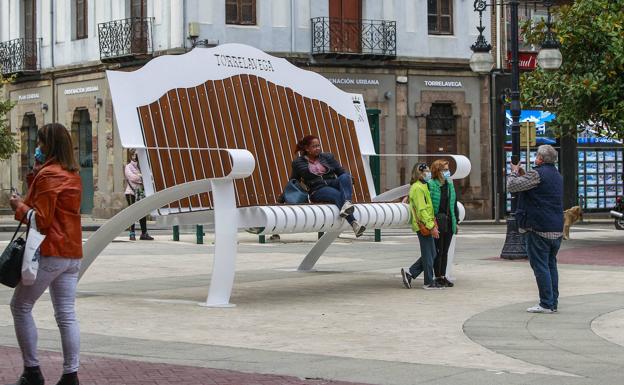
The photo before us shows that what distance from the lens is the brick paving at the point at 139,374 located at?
8555 mm

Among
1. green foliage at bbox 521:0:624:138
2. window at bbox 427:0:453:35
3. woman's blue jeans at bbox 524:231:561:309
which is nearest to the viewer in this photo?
woman's blue jeans at bbox 524:231:561:309

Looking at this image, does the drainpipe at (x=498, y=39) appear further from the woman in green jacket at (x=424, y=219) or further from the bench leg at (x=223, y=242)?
the bench leg at (x=223, y=242)

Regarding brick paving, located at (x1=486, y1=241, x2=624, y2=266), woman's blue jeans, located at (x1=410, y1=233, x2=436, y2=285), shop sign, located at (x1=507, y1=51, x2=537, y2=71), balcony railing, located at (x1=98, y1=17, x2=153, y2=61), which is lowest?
brick paving, located at (x1=486, y1=241, x2=624, y2=266)

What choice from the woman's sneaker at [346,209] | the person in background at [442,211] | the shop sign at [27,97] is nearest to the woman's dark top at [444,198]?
the person in background at [442,211]

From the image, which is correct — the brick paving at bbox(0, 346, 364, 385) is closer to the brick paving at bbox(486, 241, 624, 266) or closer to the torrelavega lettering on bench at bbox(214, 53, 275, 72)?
the torrelavega lettering on bench at bbox(214, 53, 275, 72)

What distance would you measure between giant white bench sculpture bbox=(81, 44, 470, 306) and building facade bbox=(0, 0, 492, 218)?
21507 mm

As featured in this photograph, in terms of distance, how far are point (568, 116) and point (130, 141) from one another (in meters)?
13.7

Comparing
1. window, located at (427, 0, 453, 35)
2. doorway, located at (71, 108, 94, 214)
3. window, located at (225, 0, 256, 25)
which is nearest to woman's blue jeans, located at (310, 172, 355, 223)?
window, located at (225, 0, 256, 25)

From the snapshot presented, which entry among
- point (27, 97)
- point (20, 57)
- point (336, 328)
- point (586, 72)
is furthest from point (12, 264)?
point (27, 97)

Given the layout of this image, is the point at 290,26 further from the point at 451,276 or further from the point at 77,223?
the point at 77,223

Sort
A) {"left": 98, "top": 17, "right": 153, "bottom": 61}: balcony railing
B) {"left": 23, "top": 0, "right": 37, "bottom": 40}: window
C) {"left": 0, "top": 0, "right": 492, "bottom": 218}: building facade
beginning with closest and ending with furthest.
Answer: {"left": 98, "top": 17, "right": 153, "bottom": 61}: balcony railing → {"left": 0, "top": 0, "right": 492, "bottom": 218}: building facade → {"left": 23, "top": 0, "right": 37, "bottom": 40}: window

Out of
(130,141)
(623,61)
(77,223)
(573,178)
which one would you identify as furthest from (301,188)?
(573,178)

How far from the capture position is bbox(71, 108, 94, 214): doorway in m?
42.8

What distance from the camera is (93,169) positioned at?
42.3 metres
